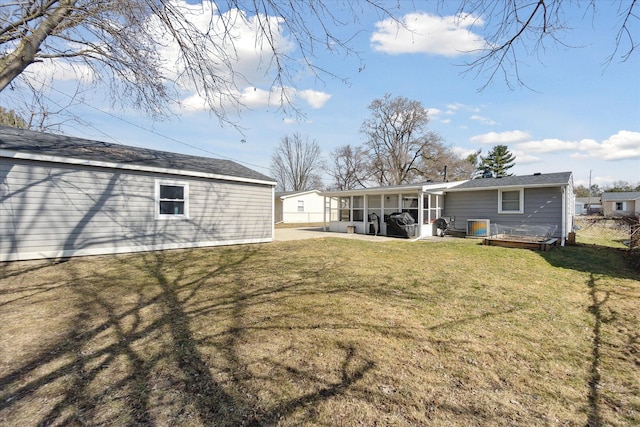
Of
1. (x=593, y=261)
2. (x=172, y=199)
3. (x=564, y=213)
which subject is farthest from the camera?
(x=564, y=213)

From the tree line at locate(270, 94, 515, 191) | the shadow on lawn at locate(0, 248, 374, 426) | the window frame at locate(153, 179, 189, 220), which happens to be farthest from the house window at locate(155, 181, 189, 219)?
the tree line at locate(270, 94, 515, 191)

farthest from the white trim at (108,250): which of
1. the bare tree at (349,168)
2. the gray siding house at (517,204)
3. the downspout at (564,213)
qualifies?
the bare tree at (349,168)

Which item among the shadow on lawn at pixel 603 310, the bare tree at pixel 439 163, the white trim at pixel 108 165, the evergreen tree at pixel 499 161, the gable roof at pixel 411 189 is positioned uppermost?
the evergreen tree at pixel 499 161

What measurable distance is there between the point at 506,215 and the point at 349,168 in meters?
27.0

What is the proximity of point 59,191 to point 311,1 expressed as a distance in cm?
785

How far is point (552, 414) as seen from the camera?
2135 mm

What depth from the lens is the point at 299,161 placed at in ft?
135

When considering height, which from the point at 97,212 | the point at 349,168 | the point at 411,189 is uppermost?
the point at 349,168

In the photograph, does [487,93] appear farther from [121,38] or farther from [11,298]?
[11,298]

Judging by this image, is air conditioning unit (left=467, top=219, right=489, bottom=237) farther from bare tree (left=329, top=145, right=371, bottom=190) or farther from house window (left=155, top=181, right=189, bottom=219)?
Result: bare tree (left=329, top=145, right=371, bottom=190)

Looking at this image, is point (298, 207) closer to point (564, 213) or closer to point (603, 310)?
point (564, 213)

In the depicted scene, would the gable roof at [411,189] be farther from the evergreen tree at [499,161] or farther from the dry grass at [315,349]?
the evergreen tree at [499,161]

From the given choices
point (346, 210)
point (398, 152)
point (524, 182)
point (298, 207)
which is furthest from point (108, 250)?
point (398, 152)

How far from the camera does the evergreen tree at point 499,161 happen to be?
43.8 metres
